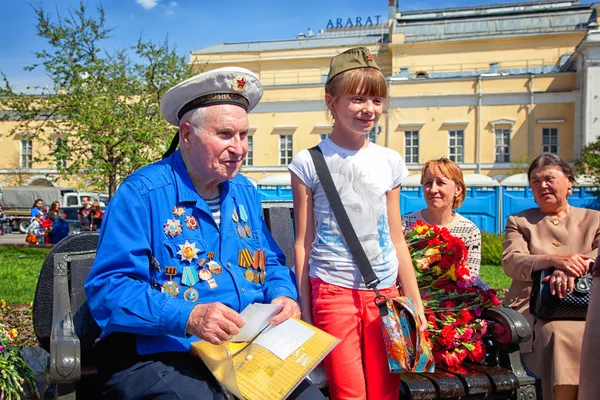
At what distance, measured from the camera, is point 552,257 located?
140 inches

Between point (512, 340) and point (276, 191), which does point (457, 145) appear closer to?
point (276, 191)

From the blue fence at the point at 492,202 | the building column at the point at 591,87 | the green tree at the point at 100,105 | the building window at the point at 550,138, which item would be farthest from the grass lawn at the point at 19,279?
the building window at the point at 550,138

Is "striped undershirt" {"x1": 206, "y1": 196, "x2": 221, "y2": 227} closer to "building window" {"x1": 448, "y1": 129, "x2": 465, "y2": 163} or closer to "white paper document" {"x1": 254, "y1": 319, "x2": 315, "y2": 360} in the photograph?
"white paper document" {"x1": 254, "y1": 319, "x2": 315, "y2": 360}

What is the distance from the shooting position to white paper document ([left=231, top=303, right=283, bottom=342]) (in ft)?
7.67

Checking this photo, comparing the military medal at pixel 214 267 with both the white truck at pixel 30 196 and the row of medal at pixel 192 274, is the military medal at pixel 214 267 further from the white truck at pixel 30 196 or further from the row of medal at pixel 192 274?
the white truck at pixel 30 196

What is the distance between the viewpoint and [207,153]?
101 inches

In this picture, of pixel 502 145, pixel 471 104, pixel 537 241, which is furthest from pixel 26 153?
pixel 537 241

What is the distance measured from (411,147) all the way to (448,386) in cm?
3677

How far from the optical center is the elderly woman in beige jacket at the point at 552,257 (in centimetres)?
347

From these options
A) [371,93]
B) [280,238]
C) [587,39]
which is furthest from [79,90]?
[587,39]

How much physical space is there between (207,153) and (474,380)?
169cm

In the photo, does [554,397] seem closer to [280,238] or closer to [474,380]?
[474,380]

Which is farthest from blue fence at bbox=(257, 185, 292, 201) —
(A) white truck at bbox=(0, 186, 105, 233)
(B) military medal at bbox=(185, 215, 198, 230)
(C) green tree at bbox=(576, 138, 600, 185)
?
(B) military medal at bbox=(185, 215, 198, 230)

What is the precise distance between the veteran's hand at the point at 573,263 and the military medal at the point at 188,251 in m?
2.20
